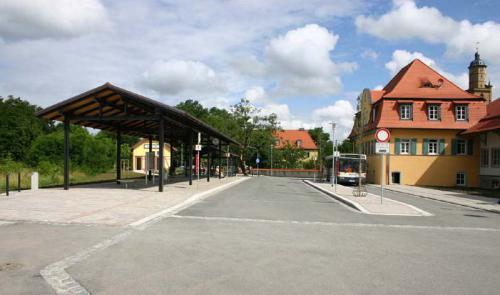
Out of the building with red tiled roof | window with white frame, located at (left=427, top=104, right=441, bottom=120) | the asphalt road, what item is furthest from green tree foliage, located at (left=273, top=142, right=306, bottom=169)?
the asphalt road

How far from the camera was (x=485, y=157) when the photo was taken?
140ft

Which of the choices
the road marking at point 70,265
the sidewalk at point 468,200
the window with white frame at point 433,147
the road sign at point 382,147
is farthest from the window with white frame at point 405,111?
the road marking at point 70,265

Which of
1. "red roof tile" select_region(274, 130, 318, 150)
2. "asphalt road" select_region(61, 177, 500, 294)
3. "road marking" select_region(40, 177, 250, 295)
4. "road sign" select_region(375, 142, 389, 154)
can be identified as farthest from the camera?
"red roof tile" select_region(274, 130, 318, 150)

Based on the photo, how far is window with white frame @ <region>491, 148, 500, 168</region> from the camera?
131 feet

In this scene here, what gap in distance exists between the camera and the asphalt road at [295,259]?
19.8ft

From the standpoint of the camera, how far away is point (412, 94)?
152ft

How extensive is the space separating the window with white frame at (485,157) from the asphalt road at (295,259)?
107 feet

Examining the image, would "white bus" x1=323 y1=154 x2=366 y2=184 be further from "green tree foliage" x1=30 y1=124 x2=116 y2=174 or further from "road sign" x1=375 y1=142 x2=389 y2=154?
"green tree foliage" x1=30 y1=124 x2=116 y2=174

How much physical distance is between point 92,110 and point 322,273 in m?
19.7

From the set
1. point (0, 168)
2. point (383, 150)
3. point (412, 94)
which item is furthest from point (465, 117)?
point (0, 168)

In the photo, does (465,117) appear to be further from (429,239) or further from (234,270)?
(234,270)

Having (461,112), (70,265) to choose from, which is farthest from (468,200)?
(461,112)

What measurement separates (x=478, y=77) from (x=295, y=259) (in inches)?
2350

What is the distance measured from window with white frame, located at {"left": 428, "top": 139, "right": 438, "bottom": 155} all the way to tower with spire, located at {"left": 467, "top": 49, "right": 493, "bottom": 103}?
729 inches
